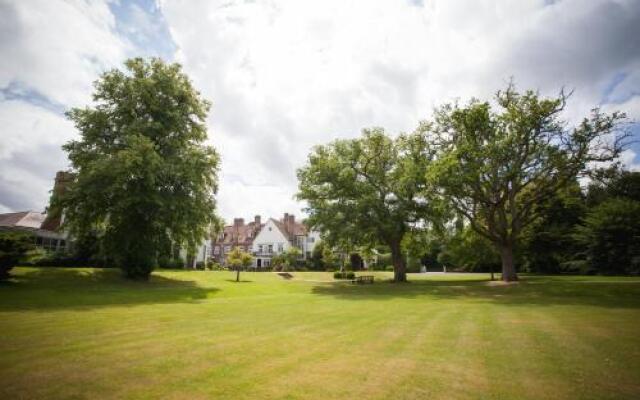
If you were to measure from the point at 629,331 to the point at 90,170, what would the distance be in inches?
1278

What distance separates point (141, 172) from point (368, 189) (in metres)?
22.1

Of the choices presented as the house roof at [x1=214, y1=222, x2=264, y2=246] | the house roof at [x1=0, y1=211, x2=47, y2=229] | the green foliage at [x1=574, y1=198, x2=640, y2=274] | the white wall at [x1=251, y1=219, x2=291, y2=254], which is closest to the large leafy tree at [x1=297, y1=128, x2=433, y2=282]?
the green foliage at [x1=574, y1=198, x2=640, y2=274]

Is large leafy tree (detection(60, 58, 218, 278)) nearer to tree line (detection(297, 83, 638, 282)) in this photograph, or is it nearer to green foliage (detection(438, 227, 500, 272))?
tree line (detection(297, 83, 638, 282))

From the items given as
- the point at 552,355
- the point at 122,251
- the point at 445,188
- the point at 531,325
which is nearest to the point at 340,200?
the point at 445,188

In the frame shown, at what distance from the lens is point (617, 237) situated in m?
38.1

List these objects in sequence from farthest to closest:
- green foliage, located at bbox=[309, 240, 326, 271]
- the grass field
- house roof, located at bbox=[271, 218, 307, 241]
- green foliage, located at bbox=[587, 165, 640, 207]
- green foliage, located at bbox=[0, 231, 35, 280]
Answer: house roof, located at bbox=[271, 218, 307, 241]
green foliage, located at bbox=[309, 240, 326, 271]
green foliage, located at bbox=[587, 165, 640, 207]
green foliage, located at bbox=[0, 231, 35, 280]
the grass field

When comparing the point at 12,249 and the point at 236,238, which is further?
the point at 236,238

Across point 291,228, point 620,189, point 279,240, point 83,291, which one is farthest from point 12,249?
point 620,189

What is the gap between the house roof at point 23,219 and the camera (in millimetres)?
45344

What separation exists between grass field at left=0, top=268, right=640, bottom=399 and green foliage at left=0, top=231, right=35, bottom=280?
7.18 meters

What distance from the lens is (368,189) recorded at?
A: 126ft

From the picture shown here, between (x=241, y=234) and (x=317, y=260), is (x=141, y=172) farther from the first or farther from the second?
(x=241, y=234)

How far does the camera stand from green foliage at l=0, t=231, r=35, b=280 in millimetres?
21219

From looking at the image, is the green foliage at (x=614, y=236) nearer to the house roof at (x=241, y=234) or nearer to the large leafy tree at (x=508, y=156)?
the large leafy tree at (x=508, y=156)
